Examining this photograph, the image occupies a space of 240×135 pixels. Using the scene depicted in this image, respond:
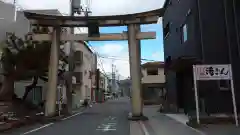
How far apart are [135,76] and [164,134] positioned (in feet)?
26.2

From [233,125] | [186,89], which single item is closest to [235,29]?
[233,125]

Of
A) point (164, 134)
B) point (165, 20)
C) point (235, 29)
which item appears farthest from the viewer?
point (165, 20)

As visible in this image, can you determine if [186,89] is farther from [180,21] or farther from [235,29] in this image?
[235,29]

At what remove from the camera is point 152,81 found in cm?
4850

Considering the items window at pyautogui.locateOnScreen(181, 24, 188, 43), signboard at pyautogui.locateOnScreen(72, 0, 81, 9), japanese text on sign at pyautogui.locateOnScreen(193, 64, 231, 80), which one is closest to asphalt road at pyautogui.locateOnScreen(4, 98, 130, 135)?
japanese text on sign at pyautogui.locateOnScreen(193, 64, 231, 80)

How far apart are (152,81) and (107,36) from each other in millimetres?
29400

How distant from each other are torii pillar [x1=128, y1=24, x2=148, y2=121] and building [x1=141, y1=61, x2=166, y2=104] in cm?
2795

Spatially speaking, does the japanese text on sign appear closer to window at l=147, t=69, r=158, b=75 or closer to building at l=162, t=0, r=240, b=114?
building at l=162, t=0, r=240, b=114

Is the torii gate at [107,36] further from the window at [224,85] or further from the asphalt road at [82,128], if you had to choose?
the window at [224,85]

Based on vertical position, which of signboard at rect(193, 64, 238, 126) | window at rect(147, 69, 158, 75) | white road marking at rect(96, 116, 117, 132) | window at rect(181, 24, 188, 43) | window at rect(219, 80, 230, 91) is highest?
window at rect(181, 24, 188, 43)

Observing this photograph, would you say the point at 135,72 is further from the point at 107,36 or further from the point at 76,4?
the point at 76,4

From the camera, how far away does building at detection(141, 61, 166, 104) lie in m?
47.8

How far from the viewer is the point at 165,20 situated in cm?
3009

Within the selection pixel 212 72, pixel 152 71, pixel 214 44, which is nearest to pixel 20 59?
pixel 214 44
